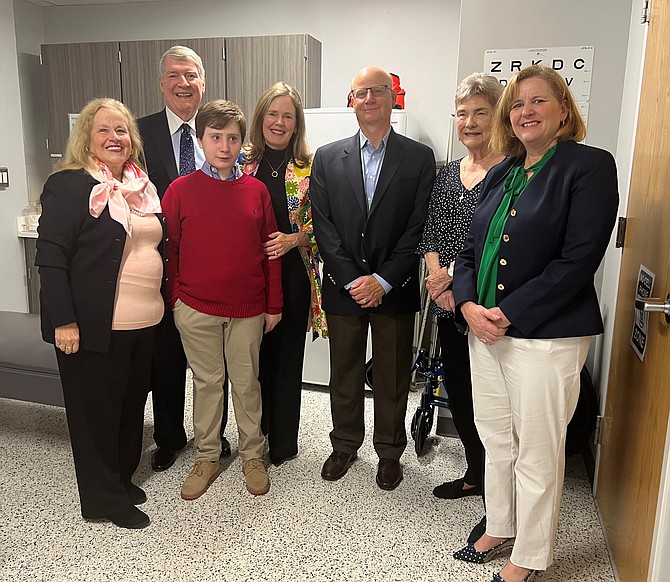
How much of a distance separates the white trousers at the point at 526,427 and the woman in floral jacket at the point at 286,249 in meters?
0.85

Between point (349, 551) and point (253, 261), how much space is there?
108 cm

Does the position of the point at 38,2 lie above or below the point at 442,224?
above

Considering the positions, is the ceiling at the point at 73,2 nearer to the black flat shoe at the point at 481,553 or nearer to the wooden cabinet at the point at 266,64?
the wooden cabinet at the point at 266,64

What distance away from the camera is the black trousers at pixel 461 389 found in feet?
7.36

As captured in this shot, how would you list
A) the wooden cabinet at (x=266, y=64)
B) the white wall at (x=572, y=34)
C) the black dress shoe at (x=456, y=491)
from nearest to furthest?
the black dress shoe at (x=456, y=491) < the white wall at (x=572, y=34) < the wooden cabinet at (x=266, y=64)

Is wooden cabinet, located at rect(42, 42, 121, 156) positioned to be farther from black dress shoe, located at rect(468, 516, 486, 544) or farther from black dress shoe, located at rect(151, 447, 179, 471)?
black dress shoe, located at rect(468, 516, 486, 544)

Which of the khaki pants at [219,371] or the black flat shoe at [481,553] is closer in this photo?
the black flat shoe at [481,553]

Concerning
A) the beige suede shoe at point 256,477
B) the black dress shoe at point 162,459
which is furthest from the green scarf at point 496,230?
the black dress shoe at point 162,459

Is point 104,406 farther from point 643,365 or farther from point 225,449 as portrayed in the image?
point 643,365

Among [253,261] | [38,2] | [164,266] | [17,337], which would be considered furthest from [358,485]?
[38,2]

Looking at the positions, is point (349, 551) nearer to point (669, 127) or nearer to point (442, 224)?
point (442, 224)

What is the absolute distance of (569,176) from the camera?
5.28ft

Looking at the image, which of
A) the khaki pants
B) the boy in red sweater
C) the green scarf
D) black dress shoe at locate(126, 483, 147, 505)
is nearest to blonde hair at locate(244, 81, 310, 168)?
the boy in red sweater

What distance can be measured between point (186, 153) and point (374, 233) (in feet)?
2.83
